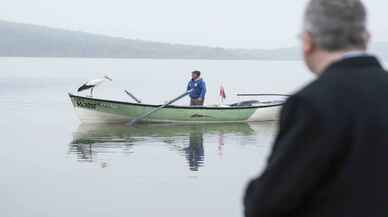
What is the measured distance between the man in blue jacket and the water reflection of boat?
0.80 meters

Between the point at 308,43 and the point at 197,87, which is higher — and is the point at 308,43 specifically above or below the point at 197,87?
above

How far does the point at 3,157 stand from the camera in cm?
A: 1591

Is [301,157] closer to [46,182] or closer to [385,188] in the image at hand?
[385,188]

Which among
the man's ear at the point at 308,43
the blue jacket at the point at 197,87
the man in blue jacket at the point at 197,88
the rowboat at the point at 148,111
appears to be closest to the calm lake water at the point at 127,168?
the rowboat at the point at 148,111

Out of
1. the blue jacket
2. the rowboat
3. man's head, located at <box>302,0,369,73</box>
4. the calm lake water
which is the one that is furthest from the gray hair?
the rowboat

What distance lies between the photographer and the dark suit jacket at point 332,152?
202cm

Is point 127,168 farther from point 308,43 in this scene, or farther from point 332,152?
point 332,152

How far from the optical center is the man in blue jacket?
2111cm

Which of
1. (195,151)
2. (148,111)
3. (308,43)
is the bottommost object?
(195,151)

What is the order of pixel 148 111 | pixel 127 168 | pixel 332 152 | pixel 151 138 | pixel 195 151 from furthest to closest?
pixel 148 111
pixel 151 138
pixel 195 151
pixel 127 168
pixel 332 152

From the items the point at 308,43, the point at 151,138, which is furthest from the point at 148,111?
the point at 308,43

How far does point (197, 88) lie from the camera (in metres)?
21.6

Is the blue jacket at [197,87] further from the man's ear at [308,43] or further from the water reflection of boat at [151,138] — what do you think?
the man's ear at [308,43]

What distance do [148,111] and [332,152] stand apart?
67.7ft
